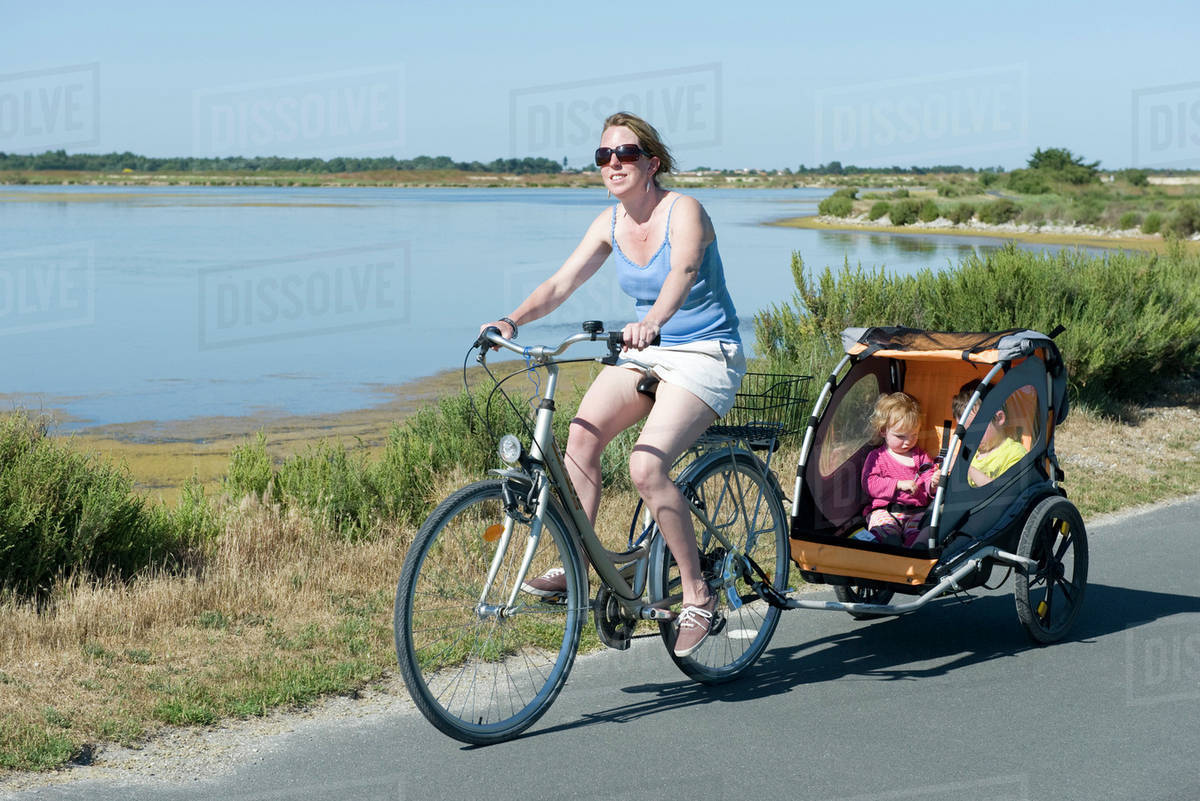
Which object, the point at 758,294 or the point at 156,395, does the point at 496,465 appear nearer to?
the point at 156,395

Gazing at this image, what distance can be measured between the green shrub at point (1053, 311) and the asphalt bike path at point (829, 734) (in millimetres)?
7313

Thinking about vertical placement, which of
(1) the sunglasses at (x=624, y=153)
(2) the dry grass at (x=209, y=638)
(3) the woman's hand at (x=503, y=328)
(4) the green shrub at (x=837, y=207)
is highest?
(4) the green shrub at (x=837, y=207)

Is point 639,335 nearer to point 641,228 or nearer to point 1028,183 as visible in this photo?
point 641,228

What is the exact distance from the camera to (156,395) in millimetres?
18594

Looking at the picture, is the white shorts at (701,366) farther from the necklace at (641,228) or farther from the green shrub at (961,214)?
the green shrub at (961,214)

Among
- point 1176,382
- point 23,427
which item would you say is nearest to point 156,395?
point 23,427

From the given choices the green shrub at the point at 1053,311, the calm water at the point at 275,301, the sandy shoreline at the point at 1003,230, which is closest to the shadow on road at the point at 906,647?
the green shrub at the point at 1053,311

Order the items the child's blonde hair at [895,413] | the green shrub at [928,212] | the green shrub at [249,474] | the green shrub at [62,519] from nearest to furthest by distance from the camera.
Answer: the child's blonde hair at [895,413] < the green shrub at [62,519] < the green shrub at [249,474] < the green shrub at [928,212]

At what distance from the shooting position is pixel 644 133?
17.0ft

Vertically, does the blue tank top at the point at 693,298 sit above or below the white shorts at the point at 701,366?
above

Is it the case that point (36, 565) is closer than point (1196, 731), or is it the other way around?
point (1196, 731)

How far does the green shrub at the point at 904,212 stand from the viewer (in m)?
69.6

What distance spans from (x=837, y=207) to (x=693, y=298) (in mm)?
77771

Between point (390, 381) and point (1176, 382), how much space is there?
11083 mm
